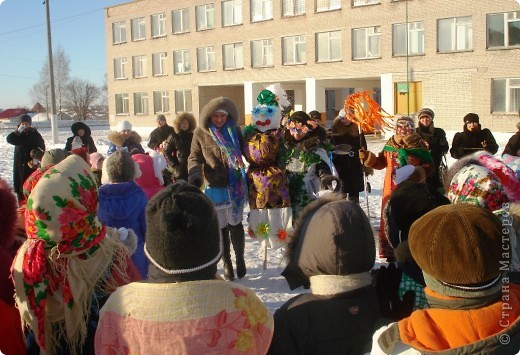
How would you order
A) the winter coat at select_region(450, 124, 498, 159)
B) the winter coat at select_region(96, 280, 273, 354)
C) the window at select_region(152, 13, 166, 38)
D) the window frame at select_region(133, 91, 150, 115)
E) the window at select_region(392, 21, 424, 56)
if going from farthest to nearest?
1. the window frame at select_region(133, 91, 150, 115)
2. the window at select_region(152, 13, 166, 38)
3. the window at select_region(392, 21, 424, 56)
4. the winter coat at select_region(450, 124, 498, 159)
5. the winter coat at select_region(96, 280, 273, 354)

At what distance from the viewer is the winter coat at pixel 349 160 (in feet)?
25.3

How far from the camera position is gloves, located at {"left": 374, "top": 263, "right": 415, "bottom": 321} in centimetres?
215

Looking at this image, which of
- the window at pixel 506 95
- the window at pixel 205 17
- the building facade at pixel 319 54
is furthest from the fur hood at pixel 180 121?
the window at pixel 205 17

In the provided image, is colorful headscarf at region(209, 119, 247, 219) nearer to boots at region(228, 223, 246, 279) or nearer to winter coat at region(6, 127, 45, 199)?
boots at region(228, 223, 246, 279)

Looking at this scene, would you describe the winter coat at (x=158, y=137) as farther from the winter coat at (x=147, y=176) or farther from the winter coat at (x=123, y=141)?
the winter coat at (x=147, y=176)

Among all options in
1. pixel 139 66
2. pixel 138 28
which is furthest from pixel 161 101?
pixel 138 28

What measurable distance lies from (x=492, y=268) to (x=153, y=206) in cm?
112

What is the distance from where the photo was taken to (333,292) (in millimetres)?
2035

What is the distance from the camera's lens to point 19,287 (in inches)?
92.7

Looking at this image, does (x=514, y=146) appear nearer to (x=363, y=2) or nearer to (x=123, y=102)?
(x=363, y=2)

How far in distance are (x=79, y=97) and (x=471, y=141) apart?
223ft

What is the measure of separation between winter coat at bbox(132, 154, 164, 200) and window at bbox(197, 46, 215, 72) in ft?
106

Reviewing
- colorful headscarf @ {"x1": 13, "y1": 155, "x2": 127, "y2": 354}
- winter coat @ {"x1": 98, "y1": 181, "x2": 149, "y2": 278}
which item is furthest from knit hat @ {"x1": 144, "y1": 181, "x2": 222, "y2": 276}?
winter coat @ {"x1": 98, "y1": 181, "x2": 149, "y2": 278}

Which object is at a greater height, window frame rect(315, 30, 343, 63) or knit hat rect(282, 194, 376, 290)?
window frame rect(315, 30, 343, 63)
